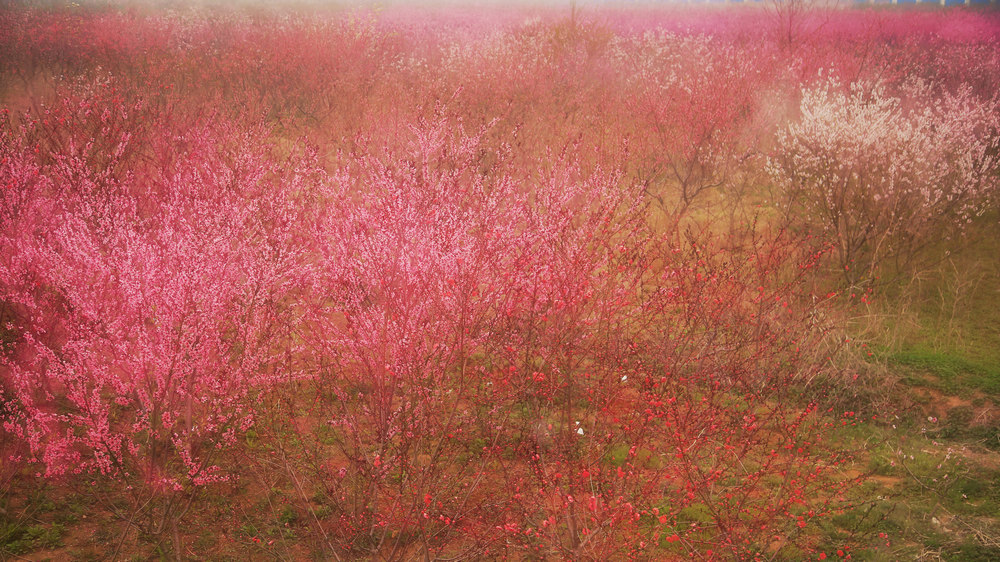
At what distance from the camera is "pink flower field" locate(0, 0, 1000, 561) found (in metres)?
4.10

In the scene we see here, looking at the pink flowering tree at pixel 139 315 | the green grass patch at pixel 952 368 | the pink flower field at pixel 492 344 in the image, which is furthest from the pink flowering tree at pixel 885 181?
the pink flowering tree at pixel 139 315

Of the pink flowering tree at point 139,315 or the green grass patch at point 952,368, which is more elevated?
the pink flowering tree at point 139,315

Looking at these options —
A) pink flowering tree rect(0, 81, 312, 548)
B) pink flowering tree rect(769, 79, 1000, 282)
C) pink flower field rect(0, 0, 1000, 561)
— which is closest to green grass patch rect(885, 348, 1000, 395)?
pink flower field rect(0, 0, 1000, 561)

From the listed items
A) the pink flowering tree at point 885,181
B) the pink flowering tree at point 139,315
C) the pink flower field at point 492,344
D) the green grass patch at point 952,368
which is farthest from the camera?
the pink flowering tree at point 885,181

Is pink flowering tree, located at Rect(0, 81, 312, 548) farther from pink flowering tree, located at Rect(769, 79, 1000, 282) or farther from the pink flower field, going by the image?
pink flowering tree, located at Rect(769, 79, 1000, 282)

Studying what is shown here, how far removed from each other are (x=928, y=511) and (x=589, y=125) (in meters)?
8.54

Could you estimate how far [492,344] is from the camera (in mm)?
5398

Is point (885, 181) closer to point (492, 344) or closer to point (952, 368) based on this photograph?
point (952, 368)

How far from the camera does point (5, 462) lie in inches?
189

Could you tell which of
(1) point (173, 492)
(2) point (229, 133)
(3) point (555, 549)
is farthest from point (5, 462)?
(2) point (229, 133)

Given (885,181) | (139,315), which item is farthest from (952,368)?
(139,315)

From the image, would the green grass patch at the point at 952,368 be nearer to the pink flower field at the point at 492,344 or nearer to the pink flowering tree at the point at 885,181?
the pink flower field at the point at 492,344

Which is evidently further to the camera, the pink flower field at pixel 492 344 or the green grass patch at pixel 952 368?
the green grass patch at pixel 952 368

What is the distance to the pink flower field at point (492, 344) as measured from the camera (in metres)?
4.10
